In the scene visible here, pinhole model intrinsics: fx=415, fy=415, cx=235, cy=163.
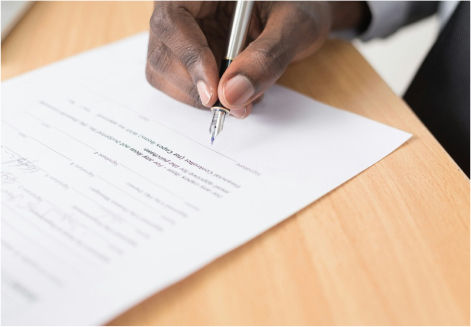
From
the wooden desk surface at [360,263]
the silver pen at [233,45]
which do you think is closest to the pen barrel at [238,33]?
the silver pen at [233,45]

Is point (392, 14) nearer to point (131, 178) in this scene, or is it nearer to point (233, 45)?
point (233, 45)

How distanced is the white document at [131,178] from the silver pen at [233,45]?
15 mm

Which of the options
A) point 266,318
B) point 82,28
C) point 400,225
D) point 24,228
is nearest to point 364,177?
point 400,225

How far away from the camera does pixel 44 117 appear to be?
1.33 ft

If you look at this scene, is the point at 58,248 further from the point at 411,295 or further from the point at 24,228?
the point at 411,295

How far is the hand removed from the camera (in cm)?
39

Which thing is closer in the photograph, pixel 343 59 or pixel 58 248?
pixel 58 248

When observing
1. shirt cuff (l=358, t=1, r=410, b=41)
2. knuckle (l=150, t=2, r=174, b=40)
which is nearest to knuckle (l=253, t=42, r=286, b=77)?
knuckle (l=150, t=2, r=174, b=40)

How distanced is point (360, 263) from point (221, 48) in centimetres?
32

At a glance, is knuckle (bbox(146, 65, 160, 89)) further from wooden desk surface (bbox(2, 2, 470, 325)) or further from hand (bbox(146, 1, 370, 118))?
wooden desk surface (bbox(2, 2, 470, 325))

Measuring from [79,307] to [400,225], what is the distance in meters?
0.24

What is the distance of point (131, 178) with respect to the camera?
34 centimetres

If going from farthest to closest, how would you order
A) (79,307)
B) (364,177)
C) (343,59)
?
(343,59)
(364,177)
(79,307)

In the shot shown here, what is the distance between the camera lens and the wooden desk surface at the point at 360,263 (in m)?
0.27
